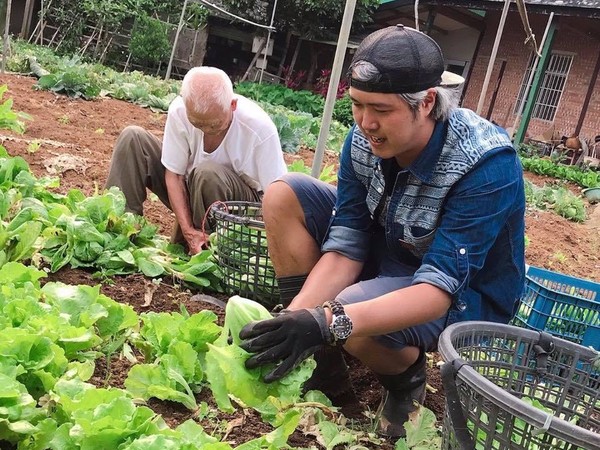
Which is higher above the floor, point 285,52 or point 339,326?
point 285,52

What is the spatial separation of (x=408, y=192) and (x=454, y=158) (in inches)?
7.4

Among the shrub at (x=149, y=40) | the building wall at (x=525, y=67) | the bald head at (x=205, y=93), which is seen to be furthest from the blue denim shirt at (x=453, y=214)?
the shrub at (x=149, y=40)

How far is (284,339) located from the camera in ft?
5.87

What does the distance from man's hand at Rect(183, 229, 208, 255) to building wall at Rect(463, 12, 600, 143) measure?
12173mm

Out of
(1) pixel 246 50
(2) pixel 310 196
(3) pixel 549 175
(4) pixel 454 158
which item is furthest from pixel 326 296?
(1) pixel 246 50

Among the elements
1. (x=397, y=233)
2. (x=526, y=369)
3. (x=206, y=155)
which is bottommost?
(x=526, y=369)

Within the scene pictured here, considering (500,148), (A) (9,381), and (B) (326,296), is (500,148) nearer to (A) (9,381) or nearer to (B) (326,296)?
(B) (326,296)

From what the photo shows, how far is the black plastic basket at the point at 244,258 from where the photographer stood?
2963 millimetres

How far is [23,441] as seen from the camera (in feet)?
5.61

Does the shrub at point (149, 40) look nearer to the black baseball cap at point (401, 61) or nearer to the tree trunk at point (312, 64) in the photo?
the tree trunk at point (312, 64)

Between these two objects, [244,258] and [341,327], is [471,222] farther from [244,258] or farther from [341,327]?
[244,258]

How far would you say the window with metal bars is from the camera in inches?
640

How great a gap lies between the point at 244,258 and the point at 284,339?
125cm

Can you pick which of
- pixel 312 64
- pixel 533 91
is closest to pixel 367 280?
pixel 533 91
